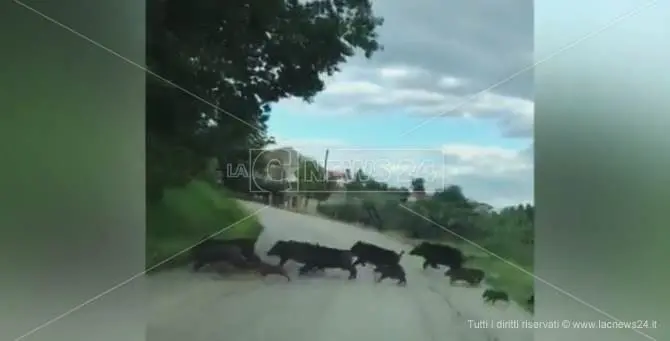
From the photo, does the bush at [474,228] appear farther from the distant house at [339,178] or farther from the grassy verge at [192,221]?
the grassy verge at [192,221]

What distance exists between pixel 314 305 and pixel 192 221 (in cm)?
46

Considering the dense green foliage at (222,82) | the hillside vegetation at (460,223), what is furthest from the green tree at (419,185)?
the dense green foliage at (222,82)

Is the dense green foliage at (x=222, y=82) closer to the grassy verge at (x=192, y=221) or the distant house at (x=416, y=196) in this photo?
the grassy verge at (x=192, y=221)

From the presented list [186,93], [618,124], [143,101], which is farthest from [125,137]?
[618,124]

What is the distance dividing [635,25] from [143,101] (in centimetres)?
151

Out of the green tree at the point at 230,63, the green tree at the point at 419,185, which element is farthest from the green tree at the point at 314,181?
the green tree at the point at 419,185

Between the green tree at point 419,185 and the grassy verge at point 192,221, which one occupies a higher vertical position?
the green tree at point 419,185

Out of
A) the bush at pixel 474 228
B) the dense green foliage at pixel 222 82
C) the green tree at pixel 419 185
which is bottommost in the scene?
the bush at pixel 474 228

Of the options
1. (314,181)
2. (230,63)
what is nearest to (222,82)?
(230,63)

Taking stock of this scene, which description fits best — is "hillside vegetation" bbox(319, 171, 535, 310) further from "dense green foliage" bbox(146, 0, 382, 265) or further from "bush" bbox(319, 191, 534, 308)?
"dense green foliage" bbox(146, 0, 382, 265)

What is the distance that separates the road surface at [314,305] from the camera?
1796 mm

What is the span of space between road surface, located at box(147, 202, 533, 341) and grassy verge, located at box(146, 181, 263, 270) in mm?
49

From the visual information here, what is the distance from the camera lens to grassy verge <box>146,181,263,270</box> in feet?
5.87

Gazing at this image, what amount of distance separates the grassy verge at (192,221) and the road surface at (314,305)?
0.16ft
